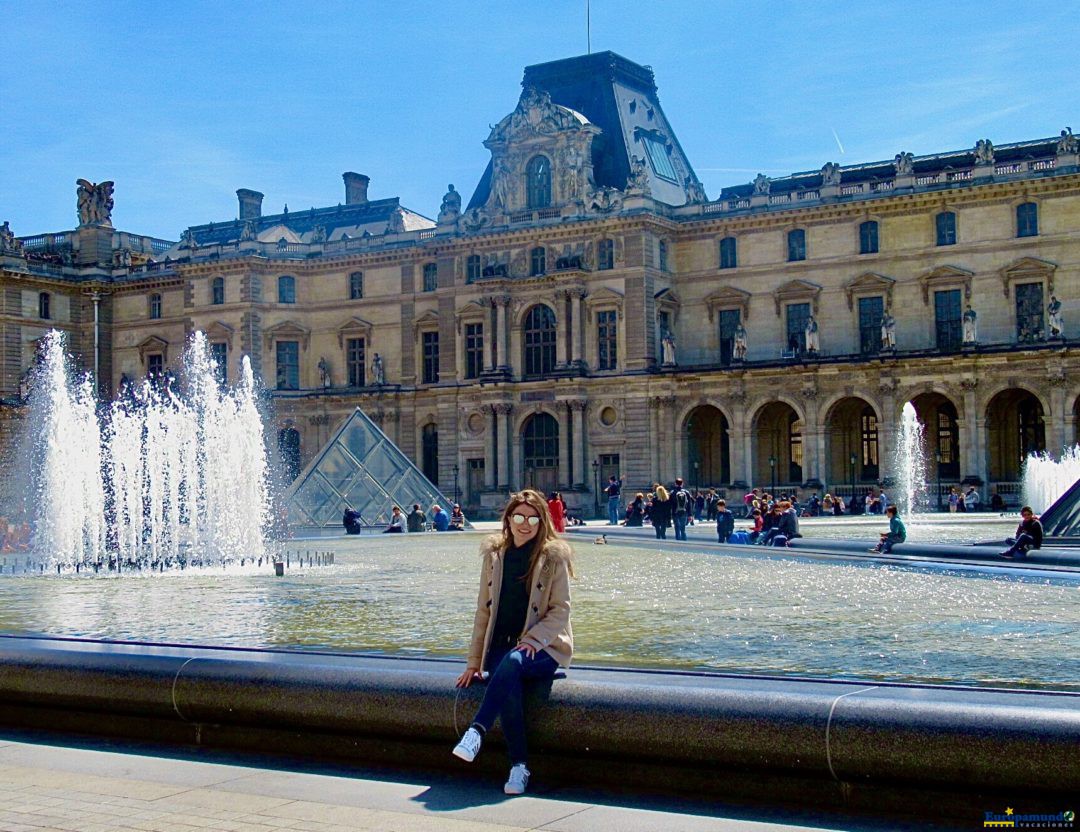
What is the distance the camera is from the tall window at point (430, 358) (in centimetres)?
6556

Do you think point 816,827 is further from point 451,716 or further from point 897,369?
point 897,369

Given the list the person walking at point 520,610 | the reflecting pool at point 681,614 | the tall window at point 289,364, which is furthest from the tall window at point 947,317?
the person walking at point 520,610

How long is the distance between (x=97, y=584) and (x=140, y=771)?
1408cm

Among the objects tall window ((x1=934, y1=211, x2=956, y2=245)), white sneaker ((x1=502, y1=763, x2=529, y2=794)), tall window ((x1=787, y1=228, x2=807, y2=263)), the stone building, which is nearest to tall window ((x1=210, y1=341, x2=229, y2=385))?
the stone building

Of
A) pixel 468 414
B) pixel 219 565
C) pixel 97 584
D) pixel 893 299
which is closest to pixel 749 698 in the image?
pixel 97 584

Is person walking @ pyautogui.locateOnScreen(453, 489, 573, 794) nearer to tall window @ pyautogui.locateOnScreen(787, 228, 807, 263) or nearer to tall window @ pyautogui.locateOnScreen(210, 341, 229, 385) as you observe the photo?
tall window @ pyautogui.locateOnScreen(787, 228, 807, 263)

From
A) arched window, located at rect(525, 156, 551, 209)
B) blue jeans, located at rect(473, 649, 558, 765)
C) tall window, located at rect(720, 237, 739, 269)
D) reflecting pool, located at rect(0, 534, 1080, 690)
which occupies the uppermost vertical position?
arched window, located at rect(525, 156, 551, 209)

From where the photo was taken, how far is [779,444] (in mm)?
59094

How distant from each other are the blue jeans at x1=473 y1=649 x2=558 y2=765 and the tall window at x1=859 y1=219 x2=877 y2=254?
5126 cm

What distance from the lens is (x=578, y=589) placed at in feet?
61.8

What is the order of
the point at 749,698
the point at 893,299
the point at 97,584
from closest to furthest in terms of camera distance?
the point at 749,698 → the point at 97,584 → the point at 893,299

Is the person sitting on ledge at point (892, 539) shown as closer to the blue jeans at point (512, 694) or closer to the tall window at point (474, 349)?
the blue jeans at point (512, 694)

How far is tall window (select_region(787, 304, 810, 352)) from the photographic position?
192ft

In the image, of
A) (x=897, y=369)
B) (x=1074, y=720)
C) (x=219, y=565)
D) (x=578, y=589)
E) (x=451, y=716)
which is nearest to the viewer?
(x=1074, y=720)
